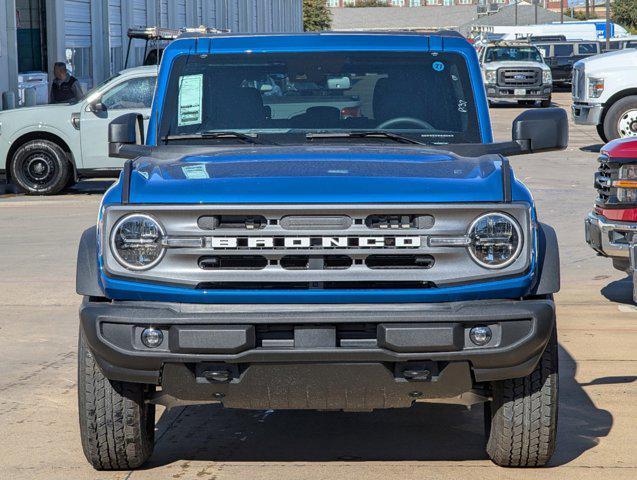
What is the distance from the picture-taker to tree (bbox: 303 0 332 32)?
118975mm

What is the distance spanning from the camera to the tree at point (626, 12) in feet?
384

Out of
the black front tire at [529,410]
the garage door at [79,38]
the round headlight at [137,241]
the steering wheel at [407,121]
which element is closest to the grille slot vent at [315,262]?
the round headlight at [137,241]

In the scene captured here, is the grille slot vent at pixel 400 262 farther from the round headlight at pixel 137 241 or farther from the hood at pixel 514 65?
the hood at pixel 514 65

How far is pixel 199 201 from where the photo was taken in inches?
200

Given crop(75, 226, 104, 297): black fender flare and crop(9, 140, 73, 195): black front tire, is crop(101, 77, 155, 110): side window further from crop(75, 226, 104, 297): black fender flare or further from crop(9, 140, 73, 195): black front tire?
crop(75, 226, 104, 297): black fender flare

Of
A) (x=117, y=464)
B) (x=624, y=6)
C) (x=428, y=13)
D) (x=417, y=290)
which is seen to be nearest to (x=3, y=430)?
(x=117, y=464)

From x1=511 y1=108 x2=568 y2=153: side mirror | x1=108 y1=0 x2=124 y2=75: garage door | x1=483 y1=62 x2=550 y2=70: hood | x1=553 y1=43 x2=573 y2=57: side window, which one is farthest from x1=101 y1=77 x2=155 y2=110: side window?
x1=553 y1=43 x2=573 y2=57: side window

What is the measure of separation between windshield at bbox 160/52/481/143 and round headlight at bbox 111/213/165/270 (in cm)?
125

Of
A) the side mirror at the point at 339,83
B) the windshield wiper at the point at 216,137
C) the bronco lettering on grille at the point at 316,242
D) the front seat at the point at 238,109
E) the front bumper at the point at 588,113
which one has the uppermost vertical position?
the side mirror at the point at 339,83

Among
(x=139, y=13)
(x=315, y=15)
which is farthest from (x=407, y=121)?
(x=315, y=15)

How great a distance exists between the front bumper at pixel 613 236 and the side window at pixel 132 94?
9.25 metres

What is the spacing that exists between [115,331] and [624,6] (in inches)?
4681

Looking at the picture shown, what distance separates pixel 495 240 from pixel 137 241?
4.57 ft

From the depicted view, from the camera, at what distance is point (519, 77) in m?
40.5
